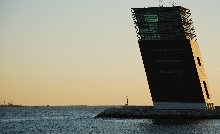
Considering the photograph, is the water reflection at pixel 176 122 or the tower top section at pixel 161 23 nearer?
the water reflection at pixel 176 122

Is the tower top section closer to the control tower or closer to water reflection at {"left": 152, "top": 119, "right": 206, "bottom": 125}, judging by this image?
the control tower

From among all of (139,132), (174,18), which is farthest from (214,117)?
(139,132)

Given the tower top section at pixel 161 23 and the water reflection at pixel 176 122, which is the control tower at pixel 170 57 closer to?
the tower top section at pixel 161 23

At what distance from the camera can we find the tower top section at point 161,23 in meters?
121

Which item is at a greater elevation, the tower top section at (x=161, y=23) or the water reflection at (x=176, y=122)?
the tower top section at (x=161, y=23)

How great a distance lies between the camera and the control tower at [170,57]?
121m

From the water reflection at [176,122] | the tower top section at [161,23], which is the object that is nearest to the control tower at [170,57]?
the tower top section at [161,23]

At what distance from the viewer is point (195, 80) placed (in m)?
121

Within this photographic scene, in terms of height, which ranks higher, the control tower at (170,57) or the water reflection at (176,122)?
the control tower at (170,57)

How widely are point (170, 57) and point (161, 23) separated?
8.53 metres

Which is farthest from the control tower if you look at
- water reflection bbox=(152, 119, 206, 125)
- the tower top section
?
water reflection bbox=(152, 119, 206, 125)

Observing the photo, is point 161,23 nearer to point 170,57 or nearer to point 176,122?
point 170,57

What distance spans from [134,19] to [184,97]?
22.6 meters

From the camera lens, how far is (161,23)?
122312 millimetres
